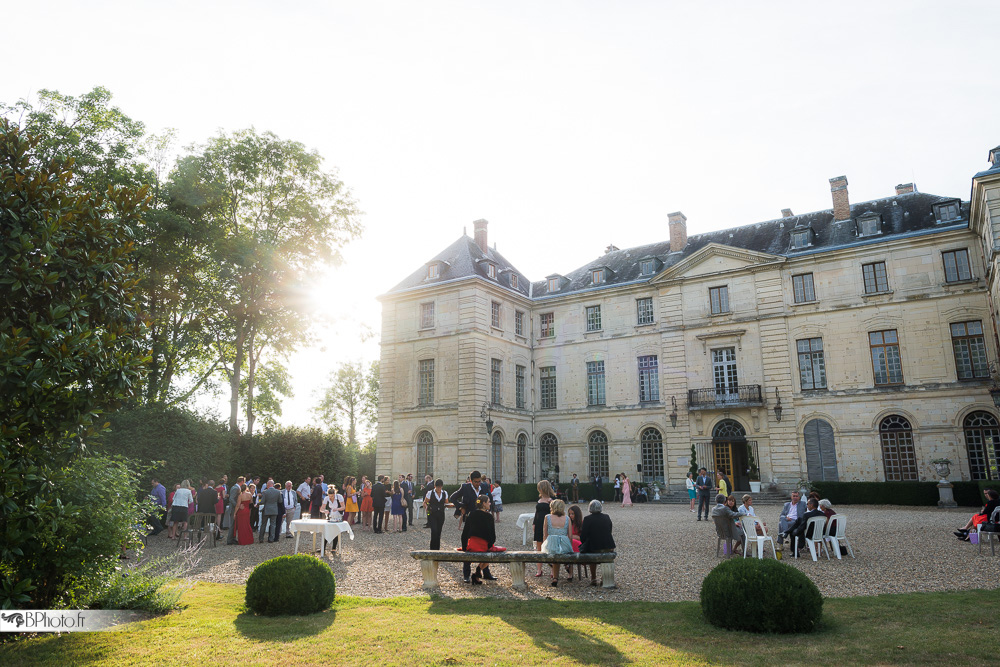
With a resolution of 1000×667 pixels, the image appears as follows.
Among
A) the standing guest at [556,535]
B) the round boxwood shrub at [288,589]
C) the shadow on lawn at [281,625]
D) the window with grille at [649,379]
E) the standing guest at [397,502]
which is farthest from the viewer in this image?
the window with grille at [649,379]

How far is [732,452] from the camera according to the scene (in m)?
26.8

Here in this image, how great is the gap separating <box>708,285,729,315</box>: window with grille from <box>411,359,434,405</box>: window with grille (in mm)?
12829

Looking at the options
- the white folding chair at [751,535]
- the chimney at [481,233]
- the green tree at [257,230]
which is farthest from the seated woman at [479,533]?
the chimney at [481,233]

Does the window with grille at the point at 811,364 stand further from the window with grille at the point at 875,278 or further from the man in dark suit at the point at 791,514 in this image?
the man in dark suit at the point at 791,514

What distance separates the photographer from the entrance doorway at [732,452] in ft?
87.1

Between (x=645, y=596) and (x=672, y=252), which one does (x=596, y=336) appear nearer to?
(x=672, y=252)

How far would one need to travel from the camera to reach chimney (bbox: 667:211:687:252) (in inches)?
1215

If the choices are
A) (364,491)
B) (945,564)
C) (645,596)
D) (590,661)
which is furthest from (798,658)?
(364,491)

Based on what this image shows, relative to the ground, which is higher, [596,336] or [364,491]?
[596,336]

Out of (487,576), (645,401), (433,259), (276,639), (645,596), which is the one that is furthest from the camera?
(433,259)

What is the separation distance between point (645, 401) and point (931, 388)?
1079cm

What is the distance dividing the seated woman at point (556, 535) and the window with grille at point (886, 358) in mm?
19964

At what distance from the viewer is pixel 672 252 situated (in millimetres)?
30844

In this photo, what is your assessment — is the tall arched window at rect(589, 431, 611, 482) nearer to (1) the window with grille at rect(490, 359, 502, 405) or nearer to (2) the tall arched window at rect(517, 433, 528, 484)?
(2) the tall arched window at rect(517, 433, 528, 484)
